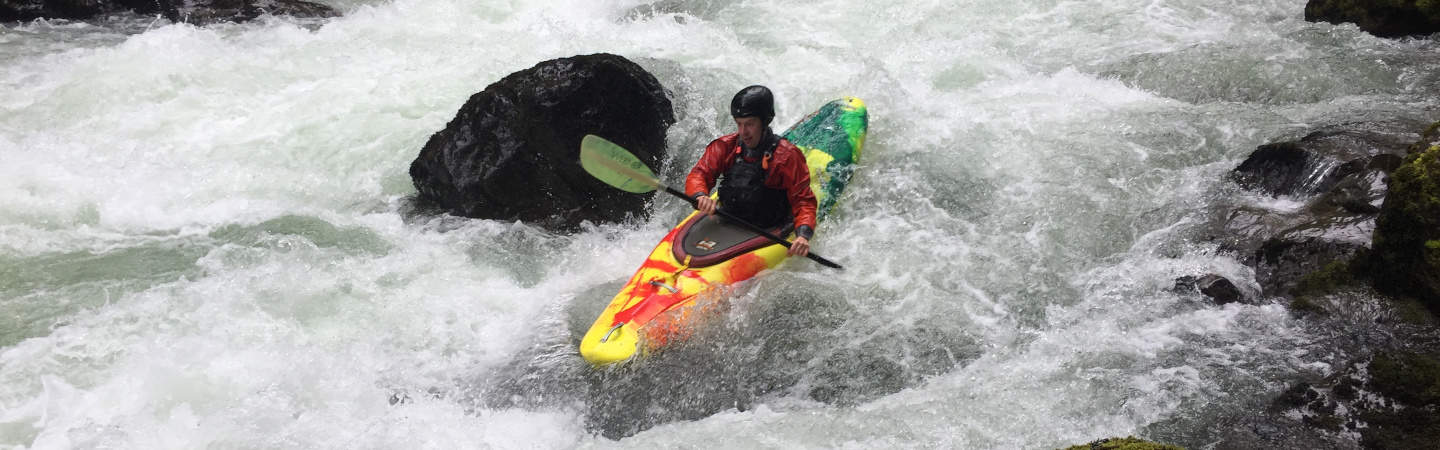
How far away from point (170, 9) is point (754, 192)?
6924 millimetres

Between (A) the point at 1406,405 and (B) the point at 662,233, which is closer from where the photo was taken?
(A) the point at 1406,405

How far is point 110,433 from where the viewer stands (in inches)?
152

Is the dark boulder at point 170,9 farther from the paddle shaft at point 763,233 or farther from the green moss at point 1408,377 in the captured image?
the green moss at point 1408,377

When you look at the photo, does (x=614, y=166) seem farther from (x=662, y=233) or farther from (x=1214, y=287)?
(x=1214, y=287)

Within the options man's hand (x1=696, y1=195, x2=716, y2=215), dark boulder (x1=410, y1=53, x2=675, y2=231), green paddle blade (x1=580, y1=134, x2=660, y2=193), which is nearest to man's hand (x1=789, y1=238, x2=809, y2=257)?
man's hand (x1=696, y1=195, x2=716, y2=215)

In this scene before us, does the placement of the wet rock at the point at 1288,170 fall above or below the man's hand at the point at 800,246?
above

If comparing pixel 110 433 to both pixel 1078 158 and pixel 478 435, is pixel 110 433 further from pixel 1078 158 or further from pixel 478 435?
pixel 1078 158

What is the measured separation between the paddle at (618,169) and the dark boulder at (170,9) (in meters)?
5.40

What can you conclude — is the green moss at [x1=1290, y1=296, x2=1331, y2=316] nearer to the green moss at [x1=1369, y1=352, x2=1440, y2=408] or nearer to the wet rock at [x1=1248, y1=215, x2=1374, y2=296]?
the wet rock at [x1=1248, y1=215, x2=1374, y2=296]

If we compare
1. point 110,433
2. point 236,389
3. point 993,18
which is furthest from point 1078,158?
point 110,433

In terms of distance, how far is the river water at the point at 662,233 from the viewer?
3896 mm

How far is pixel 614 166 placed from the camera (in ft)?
16.3

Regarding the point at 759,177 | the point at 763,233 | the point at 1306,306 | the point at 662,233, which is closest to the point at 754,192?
the point at 759,177

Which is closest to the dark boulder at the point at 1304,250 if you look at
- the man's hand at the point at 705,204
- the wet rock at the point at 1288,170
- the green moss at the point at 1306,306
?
the green moss at the point at 1306,306
